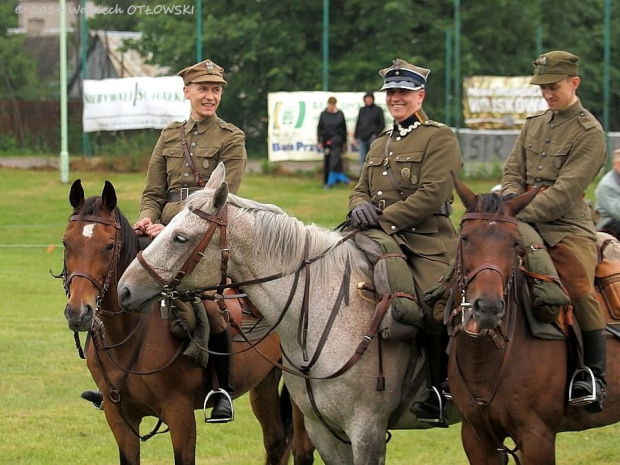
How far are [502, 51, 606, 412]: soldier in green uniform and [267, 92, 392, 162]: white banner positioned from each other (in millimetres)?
20516

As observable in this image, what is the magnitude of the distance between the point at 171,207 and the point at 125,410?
4.64 ft

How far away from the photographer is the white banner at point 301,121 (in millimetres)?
28297

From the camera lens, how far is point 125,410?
7711mm

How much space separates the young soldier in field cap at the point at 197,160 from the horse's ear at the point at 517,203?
232cm

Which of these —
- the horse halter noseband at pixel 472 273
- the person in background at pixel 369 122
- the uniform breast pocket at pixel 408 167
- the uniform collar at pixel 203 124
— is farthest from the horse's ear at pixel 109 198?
the person in background at pixel 369 122

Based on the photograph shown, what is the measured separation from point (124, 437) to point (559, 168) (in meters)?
Answer: 3.28

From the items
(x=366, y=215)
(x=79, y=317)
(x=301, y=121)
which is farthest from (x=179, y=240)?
(x=301, y=121)

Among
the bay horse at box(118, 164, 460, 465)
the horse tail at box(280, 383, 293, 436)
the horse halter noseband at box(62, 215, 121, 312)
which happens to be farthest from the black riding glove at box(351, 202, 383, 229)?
the horse tail at box(280, 383, 293, 436)

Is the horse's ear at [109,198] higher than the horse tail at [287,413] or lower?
higher

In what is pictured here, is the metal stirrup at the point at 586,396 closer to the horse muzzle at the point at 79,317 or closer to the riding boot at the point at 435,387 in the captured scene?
the riding boot at the point at 435,387

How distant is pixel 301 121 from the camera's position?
2856 cm

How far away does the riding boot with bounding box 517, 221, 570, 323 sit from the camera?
6.70 meters

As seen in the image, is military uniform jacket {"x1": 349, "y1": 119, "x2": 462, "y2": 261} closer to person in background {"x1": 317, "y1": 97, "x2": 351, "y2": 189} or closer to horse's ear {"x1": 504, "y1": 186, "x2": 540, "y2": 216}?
horse's ear {"x1": 504, "y1": 186, "x2": 540, "y2": 216}

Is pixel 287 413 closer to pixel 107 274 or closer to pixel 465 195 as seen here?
pixel 107 274
